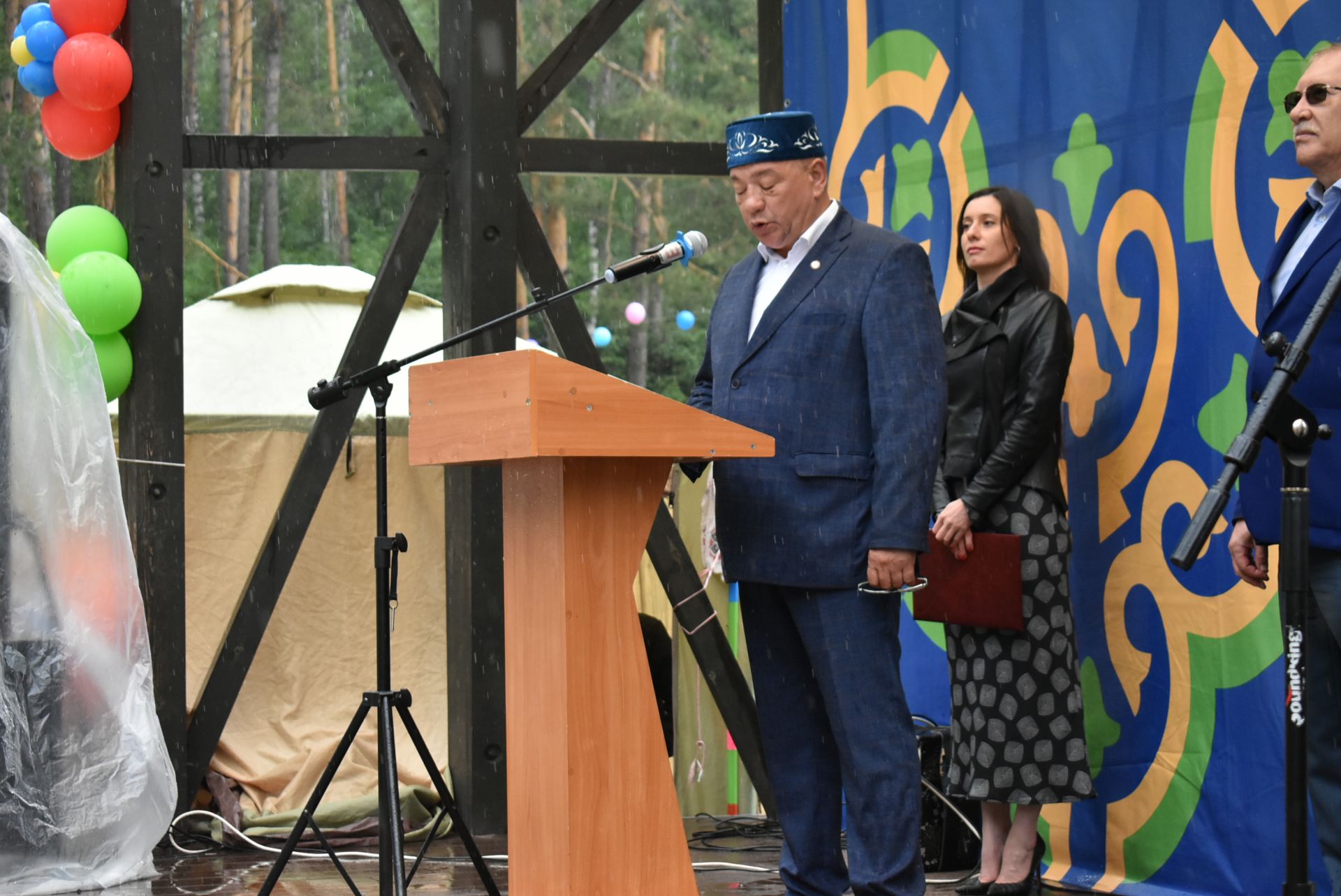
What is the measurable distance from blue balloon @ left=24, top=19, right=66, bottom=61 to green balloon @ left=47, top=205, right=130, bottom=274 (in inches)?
17.4

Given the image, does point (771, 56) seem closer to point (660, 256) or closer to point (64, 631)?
point (660, 256)

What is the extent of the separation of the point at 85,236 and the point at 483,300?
1.13 metres

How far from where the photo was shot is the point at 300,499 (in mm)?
4637

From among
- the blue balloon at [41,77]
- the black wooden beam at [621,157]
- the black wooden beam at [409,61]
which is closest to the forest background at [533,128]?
the black wooden beam at [621,157]

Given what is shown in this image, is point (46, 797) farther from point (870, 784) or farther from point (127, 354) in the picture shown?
point (870, 784)

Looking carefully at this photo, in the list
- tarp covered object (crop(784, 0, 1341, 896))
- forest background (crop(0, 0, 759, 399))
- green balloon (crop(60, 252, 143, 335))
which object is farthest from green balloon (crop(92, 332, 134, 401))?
forest background (crop(0, 0, 759, 399))

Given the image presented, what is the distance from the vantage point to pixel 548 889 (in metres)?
2.74

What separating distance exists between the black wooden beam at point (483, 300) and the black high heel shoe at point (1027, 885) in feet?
5.12

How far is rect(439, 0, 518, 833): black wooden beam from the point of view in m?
4.64

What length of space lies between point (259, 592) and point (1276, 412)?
10.4ft

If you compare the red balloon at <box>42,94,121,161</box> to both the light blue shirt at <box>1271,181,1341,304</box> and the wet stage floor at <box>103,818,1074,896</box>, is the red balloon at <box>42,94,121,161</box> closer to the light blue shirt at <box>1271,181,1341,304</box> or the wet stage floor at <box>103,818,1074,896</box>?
the wet stage floor at <box>103,818,1074,896</box>

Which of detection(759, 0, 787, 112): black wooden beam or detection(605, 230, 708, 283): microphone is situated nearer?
detection(605, 230, 708, 283): microphone

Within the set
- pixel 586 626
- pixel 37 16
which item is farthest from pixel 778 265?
pixel 37 16

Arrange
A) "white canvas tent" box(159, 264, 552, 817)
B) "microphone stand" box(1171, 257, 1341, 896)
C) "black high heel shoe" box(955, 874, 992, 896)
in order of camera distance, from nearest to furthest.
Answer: "microphone stand" box(1171, 257, 1341, 896) → "black high heel shoe" box(955, 874, 992, 896) → "white canvas tent" box(159, 264, 552, 817)
